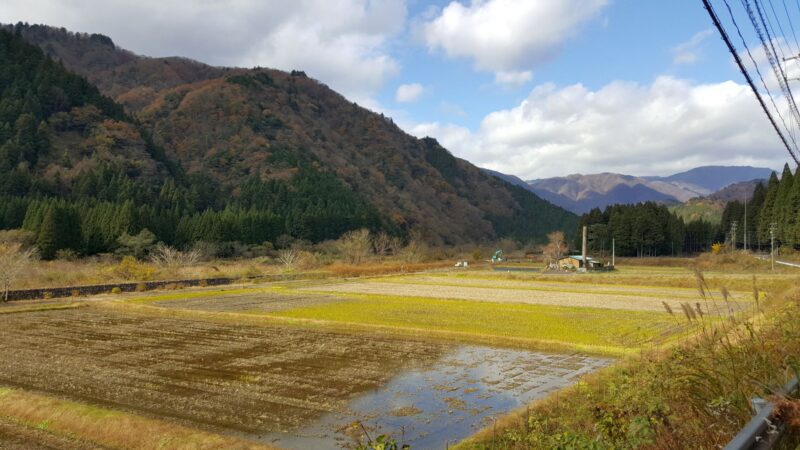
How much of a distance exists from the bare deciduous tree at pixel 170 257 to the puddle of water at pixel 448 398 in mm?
42832

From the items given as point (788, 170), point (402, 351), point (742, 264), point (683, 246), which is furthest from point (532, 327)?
point (683, 246)

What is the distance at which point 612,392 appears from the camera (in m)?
9.59

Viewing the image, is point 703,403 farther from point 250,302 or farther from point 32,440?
point 250,302

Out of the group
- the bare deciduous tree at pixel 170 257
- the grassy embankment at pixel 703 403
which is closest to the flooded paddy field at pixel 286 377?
the grassy embankment at pixel 703 403

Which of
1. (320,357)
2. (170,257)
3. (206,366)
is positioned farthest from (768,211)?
(206,366)

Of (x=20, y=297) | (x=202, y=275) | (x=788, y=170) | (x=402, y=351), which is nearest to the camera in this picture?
(x=402, y=351)

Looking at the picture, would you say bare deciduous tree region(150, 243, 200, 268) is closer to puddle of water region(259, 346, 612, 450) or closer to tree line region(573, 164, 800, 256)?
puddle of water region(259, 346, 612, 450)

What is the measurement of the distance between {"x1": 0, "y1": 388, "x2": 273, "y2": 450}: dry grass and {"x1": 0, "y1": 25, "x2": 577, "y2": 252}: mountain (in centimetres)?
5301

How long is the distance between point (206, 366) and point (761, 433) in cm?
1635

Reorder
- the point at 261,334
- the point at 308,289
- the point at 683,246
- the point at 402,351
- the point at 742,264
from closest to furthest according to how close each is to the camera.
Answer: the point at 402,351
the point at 261,334
the point at 308,289
the point at 742,264
the point at 683,246

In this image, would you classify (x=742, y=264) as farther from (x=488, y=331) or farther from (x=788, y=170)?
(x=488, y=331)

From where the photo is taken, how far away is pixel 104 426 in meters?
11.1

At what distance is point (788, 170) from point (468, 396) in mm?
73985

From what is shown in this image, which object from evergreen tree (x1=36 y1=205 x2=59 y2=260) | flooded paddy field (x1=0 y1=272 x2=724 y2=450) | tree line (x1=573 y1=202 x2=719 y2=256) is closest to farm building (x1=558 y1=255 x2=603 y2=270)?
tree line (x1=573 y1=202 x2=719 y2=256)
